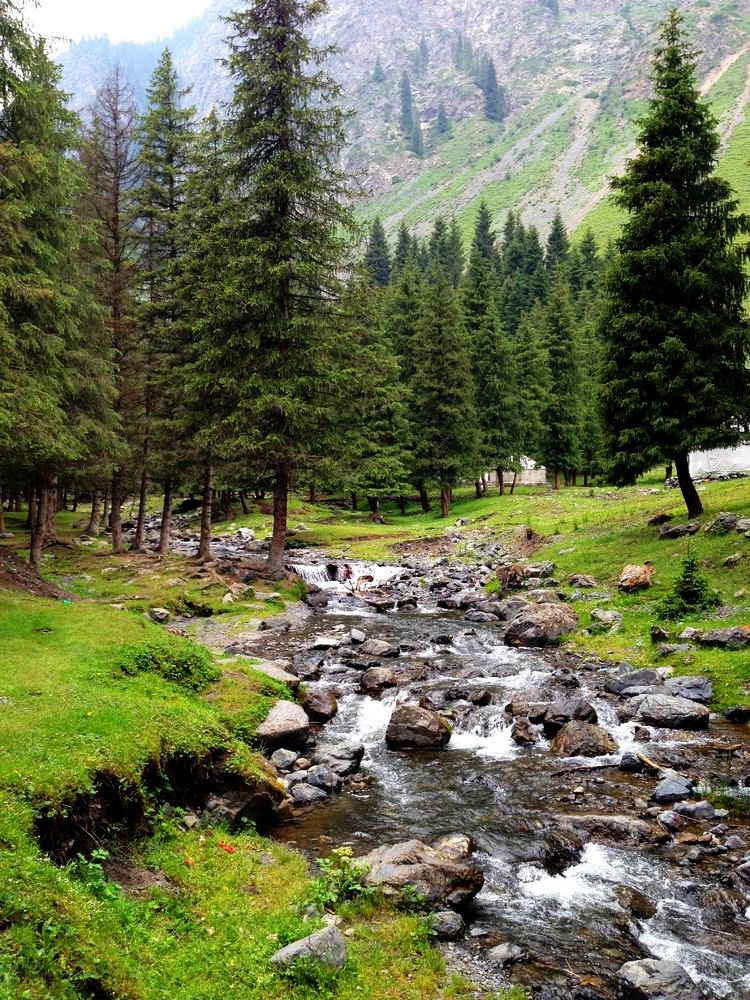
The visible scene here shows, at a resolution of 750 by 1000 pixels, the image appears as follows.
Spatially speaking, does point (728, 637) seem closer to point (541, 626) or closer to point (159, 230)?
point (541, 626)

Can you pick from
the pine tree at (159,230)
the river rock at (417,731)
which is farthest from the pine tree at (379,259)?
the river rock at (417,731)

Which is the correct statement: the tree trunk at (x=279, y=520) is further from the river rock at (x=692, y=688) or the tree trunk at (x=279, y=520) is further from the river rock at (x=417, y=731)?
the river rock at (x=692, y=688)

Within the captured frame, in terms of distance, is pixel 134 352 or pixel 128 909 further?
pixel 134 352

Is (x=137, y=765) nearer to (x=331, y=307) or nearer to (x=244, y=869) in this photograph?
(x=244, y=869)

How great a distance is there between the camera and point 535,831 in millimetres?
9594

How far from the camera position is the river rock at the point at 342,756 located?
11703mm

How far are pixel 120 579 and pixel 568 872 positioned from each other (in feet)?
71.3

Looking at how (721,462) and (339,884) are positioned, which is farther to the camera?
(721,462)

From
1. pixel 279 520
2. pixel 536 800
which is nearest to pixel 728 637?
pixel 536 800

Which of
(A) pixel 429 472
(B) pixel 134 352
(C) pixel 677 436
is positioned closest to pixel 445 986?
(C) pixel 677 436

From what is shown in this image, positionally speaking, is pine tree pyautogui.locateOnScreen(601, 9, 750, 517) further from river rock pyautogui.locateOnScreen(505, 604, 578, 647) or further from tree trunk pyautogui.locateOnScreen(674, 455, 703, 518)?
river rock pyautogui.locateOnScreen(505, 604, 578, 647)

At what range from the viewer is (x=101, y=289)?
106ft

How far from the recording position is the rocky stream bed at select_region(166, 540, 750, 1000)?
714cm

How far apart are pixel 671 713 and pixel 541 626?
6879 millimetres
